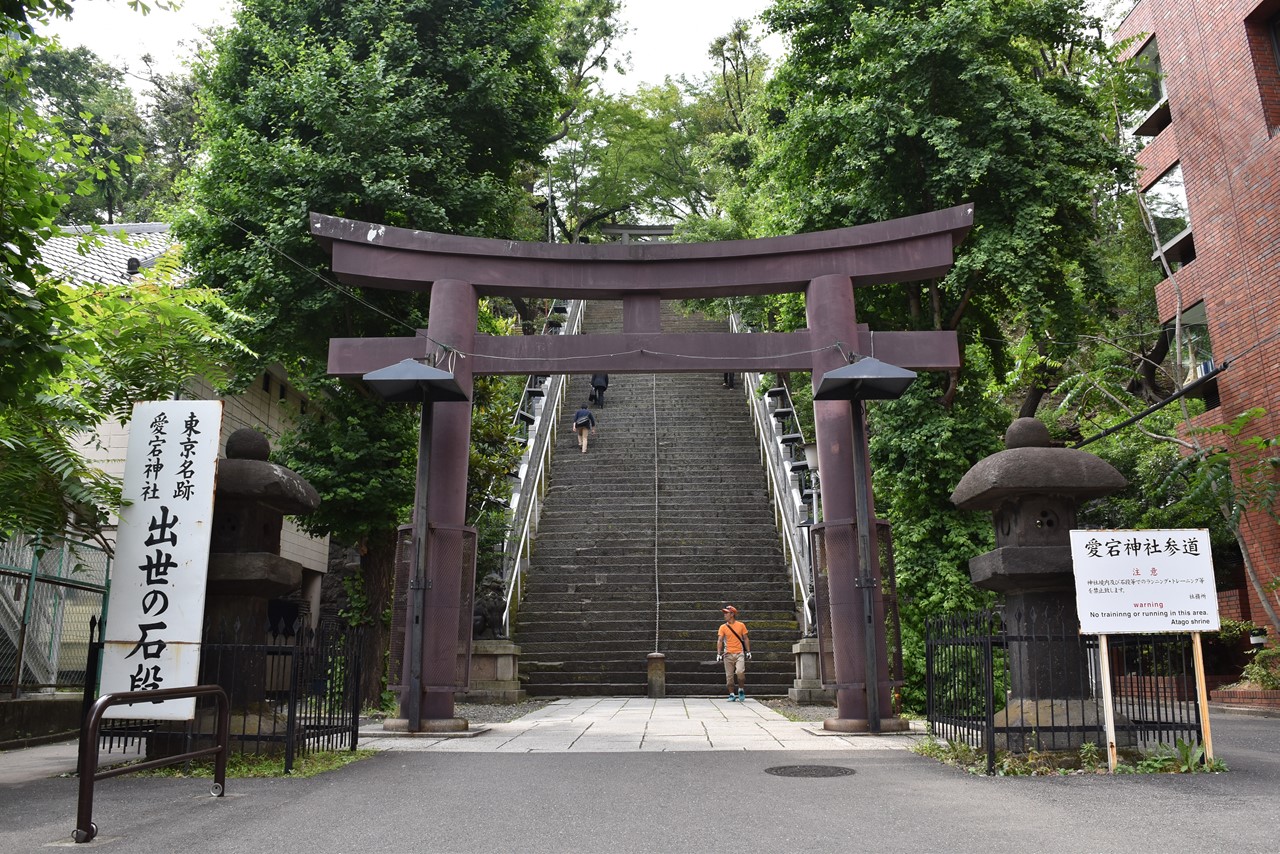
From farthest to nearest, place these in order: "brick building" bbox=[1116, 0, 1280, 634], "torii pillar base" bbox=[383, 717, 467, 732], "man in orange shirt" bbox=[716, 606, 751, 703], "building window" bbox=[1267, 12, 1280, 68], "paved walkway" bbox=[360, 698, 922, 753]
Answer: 1. "building window" bbox=[1267, 12, 1280, 68]
2. "brick building" bbox=[1116, 0, 1280, 634]
3. "man in orange shirt" bbox=[716, 606, 751, 703]
4. "torii pillar base" bbox=[383, 717, 467, 732]
5. "paved walkway" bbox=[360, 698, 922, 753]

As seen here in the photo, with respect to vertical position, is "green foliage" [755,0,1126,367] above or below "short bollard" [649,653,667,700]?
above

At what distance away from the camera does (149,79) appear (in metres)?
28.3

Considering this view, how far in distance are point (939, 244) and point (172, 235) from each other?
37.2ft

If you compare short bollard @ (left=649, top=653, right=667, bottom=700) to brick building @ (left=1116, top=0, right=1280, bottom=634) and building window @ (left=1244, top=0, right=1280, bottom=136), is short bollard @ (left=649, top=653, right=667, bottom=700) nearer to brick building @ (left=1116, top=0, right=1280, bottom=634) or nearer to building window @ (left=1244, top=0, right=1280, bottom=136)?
brick building @ (left=1116, top=0, right=1280, bottom=634)

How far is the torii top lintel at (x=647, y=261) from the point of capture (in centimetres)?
1041

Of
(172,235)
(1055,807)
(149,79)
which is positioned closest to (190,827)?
(1055,807)

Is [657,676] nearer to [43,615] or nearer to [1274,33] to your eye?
[43,615]

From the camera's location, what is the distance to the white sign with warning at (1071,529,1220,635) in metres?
7.20

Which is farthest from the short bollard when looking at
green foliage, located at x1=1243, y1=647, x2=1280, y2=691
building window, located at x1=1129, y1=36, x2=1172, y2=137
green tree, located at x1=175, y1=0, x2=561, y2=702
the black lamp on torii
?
building window, located at x1=1129, y1=36, x2=1172, y2=137

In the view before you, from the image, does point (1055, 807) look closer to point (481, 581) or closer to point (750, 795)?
point (750, 795)

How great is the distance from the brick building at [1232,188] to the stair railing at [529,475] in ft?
38.0

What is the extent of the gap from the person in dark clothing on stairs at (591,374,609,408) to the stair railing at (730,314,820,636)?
3.92 meters

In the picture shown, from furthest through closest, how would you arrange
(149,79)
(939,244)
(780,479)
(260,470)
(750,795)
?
(149,79), (780,479), (939,244), (260,470), (750,795)

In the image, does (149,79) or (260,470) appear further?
(149,79)
